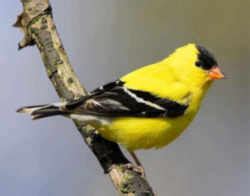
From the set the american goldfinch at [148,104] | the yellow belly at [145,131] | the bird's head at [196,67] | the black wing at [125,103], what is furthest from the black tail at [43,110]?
the bird's head at [196,67]

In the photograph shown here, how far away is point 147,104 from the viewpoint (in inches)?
138

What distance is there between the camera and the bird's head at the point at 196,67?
12.2ft

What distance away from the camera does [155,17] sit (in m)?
5.11

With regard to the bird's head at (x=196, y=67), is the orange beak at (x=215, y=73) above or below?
below

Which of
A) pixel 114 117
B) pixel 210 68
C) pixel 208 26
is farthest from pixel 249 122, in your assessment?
pixel 114 117

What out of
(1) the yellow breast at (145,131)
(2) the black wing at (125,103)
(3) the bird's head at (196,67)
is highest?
(3) the bird's head at (196,67)

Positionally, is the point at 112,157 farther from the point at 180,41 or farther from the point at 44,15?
the point at 180,41

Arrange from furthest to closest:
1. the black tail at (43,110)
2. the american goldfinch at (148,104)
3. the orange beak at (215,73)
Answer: the orange beak at (215,73), the american goldfinch at (148,104), the black tail at (43,110)

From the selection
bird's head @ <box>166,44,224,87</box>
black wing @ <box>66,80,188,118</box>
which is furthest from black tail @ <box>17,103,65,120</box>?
bird's head @ <box>166,44,224,87</box>

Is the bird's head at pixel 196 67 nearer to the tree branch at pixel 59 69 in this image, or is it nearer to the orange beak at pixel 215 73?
the orange beak at pixel 215 73

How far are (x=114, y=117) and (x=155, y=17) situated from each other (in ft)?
5.81

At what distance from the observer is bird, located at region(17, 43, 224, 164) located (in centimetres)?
336

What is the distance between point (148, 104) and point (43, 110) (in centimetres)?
48

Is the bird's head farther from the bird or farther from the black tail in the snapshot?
the black tail
